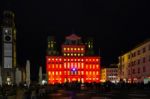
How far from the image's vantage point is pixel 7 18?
→ 179m

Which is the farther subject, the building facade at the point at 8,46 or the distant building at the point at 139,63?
the building facade at the point at 8,46

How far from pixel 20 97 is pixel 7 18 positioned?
163003 mm

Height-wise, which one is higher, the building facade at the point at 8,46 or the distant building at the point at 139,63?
the building facade at the point at 8,46

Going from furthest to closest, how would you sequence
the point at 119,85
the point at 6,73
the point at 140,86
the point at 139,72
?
1. the point at 6,73
2. the point at 139,72
3. the point at 119,85
4. the point at 140,86

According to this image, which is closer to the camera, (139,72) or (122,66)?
(139,72)

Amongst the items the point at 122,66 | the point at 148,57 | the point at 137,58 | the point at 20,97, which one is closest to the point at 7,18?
the point at 122,66

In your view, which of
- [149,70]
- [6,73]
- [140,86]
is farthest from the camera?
[6,73]

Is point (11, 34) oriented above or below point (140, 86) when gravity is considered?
above

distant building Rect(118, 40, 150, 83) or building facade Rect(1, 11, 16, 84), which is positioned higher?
building facade Rect(1, 11, 16, 84)

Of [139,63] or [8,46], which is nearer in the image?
[139,63]

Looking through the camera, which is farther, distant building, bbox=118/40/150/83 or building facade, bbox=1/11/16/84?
building facade, bbox=1/11/16/84

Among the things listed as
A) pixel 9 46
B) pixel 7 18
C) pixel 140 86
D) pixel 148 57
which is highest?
pixel 7 18

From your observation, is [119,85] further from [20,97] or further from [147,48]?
[20,97]

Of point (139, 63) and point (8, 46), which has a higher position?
point (8, 46)
